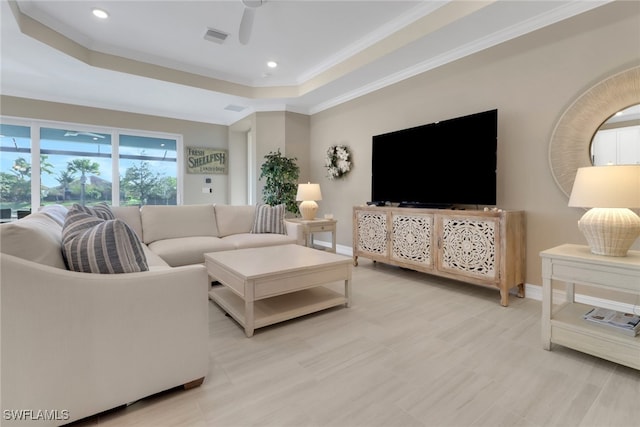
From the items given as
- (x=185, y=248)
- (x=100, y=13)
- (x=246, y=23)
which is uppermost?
(x=100, y=13)

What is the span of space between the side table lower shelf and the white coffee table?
1413mm

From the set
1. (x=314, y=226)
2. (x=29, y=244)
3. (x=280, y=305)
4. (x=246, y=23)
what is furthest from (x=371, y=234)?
(x=29, y=244)

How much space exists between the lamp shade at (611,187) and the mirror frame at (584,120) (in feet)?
2.93

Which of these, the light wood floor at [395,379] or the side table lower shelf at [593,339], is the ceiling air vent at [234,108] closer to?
the light wood floor at [395,379]

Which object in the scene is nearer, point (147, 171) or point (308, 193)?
point (308, 193)

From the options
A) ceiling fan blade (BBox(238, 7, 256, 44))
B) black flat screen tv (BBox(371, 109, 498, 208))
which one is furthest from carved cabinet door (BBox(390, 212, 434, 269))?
ceiling fan blade (BBox(238, 7, 256, 44))

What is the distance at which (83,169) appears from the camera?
5.29m

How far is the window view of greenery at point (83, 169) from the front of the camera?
4.70 metres

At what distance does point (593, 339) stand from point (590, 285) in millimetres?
300

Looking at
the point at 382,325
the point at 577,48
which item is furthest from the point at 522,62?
the point at 382,325

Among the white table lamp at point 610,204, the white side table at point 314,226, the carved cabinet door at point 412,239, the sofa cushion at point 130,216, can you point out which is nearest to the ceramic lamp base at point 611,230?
the white table lamp at point 610,204

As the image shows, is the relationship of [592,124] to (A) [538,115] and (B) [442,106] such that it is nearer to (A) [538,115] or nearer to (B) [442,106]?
(A) [538,115]

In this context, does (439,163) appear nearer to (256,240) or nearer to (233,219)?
(256,240)

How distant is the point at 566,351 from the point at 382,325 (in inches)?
44.1
